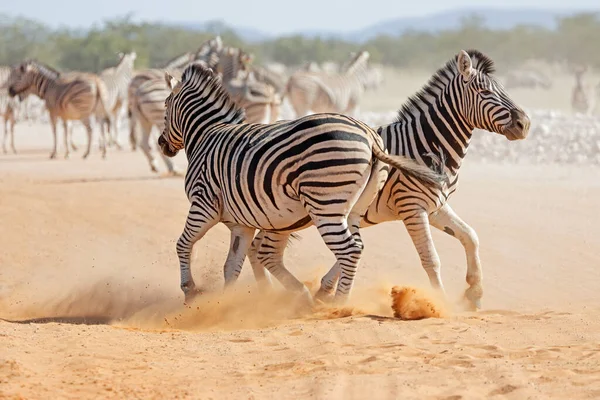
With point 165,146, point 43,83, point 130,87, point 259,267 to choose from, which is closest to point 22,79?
point 43,83

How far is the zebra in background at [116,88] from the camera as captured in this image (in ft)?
72.4

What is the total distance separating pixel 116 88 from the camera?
2283cm

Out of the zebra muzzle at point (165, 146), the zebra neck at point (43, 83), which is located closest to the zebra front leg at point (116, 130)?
the zebra neck at point (43, 83)

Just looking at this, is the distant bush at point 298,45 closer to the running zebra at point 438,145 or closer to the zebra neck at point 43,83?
the zebra neck at point 43,83

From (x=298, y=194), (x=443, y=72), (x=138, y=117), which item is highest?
(x=443, y=72)

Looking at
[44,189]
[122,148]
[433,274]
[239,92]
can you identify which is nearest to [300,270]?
[433,274]

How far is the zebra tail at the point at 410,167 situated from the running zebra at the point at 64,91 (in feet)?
43.3

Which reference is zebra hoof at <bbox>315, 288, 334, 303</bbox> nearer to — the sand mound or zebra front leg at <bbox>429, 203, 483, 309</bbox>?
the sand mound

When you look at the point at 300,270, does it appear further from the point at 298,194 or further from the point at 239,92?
the point at 239,92

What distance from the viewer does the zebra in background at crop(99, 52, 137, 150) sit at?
22062mm

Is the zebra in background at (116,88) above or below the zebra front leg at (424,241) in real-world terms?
below

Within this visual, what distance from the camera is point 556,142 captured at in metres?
18.5

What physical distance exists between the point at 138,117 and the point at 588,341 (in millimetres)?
11809

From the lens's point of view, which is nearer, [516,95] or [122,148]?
[122,148]
